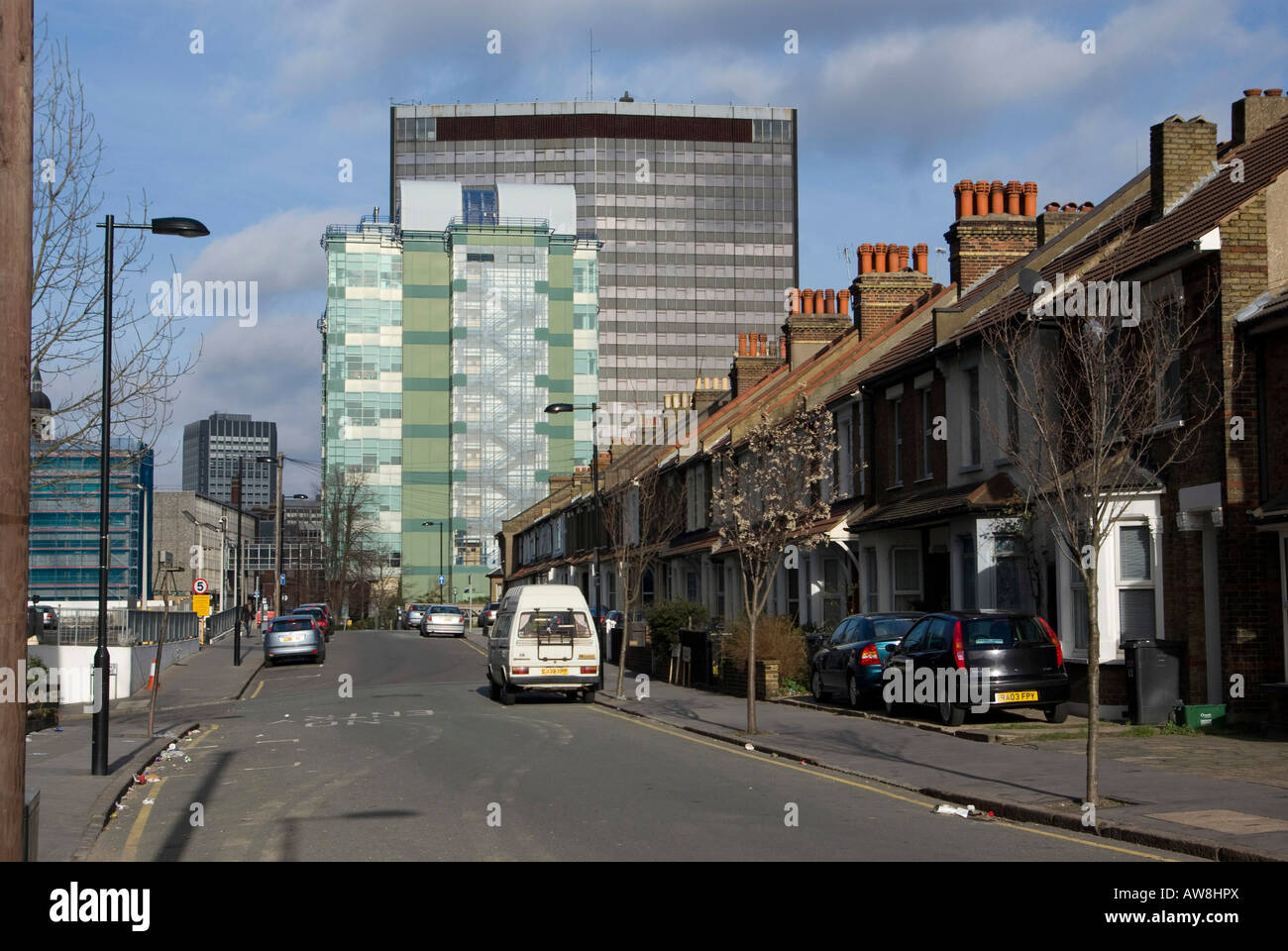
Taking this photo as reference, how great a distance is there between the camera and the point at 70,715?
2688cm

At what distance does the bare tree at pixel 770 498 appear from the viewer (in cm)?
2036

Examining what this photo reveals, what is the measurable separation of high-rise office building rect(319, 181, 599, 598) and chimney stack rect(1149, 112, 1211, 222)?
8875 cm

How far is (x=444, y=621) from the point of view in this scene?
202 feet

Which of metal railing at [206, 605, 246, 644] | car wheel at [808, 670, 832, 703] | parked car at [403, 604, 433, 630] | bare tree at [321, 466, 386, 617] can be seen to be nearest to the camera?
car wheel at [808, 670, 832, 703]

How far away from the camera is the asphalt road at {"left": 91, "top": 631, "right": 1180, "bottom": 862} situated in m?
9.93

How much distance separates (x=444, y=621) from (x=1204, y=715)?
47.7 meters

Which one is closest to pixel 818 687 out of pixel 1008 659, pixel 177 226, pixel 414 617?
pixel 1008 659

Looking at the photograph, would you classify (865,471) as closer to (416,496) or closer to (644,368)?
(416,496)

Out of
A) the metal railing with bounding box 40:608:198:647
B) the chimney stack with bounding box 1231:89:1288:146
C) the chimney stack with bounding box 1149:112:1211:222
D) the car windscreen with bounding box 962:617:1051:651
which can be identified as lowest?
the metal railing with bounding box 40:608:198:647

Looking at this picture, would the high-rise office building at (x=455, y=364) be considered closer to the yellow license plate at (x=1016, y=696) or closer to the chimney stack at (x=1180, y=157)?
the chimney stack at (x=1180, y=157)

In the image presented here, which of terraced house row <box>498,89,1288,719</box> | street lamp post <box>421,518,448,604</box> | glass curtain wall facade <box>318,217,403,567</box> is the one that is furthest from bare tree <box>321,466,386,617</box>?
terraced house row <box>498,89,1288,719</box>

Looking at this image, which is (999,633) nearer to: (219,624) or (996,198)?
(996,198)

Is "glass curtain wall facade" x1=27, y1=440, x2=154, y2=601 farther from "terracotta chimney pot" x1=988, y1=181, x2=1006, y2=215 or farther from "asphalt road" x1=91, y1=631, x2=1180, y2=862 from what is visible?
"terracotta chimney pot" x1=988, y1=181, x2=1006, y2=215

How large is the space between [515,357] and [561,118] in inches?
1550
